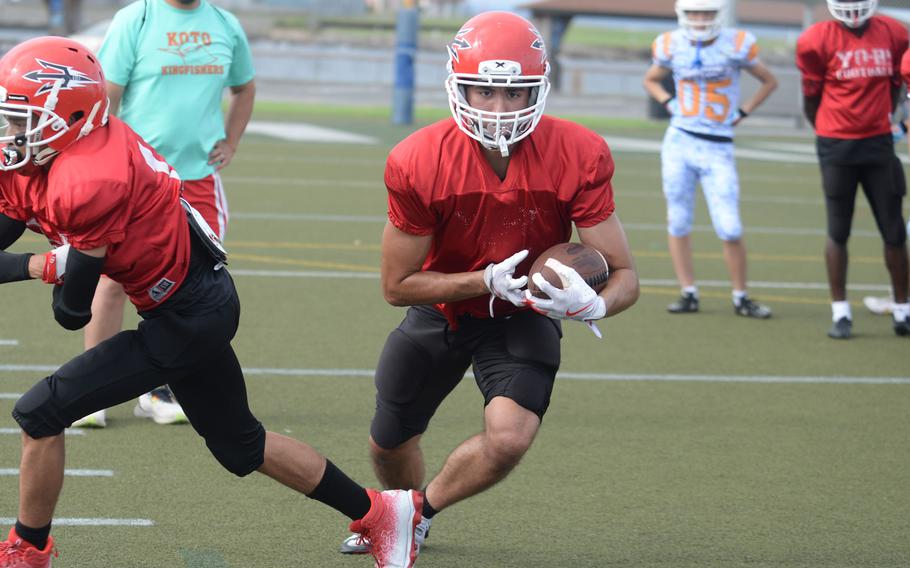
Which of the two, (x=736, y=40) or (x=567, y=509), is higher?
(x=736, y=40)

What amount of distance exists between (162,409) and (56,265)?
2041 mm

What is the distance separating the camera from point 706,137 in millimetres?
8078

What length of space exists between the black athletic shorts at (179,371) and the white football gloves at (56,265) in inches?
11.2

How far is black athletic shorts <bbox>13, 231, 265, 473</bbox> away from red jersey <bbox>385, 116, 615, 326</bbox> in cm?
60

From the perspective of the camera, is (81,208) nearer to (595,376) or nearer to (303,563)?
(303,563)

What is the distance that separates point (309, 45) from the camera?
146 feet

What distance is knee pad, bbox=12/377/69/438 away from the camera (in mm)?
3641

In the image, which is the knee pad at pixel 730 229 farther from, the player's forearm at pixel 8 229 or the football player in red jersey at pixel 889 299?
the player's forearm at pixel 8 229

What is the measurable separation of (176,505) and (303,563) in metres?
0.68

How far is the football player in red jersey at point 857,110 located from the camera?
735 centimetres

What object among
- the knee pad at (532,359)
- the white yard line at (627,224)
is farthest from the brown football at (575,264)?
the white yard line at (627,224)

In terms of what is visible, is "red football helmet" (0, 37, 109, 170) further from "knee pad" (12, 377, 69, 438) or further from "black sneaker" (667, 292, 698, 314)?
"black sneaker" (667, 292, 698, 314)

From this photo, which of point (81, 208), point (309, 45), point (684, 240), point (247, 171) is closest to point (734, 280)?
point (684, 240)

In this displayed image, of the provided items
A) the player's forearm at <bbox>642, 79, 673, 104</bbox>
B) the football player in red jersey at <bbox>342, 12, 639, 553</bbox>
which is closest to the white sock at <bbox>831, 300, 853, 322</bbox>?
the player's forearm at <bbox>642, 79, 673, 104</bbox>
